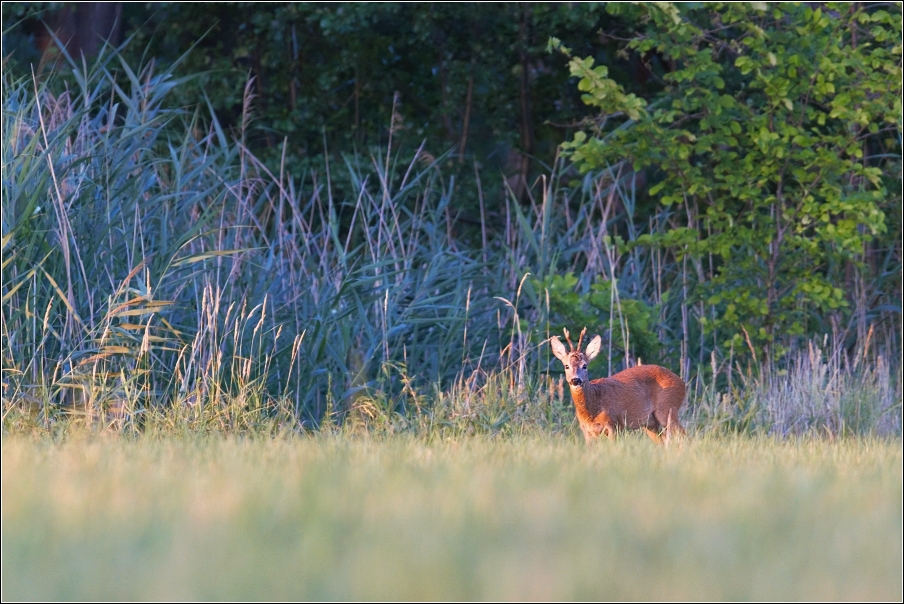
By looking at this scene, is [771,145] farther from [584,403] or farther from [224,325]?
[224,325]

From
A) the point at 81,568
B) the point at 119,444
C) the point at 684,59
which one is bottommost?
the point at 119,444

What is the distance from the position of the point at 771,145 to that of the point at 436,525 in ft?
21.4

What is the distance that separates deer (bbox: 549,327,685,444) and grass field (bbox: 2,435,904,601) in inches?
55.9

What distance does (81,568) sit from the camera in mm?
2680

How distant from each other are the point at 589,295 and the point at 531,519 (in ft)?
16.7

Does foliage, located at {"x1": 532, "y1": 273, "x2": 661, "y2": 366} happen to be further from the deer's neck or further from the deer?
the deer's neck

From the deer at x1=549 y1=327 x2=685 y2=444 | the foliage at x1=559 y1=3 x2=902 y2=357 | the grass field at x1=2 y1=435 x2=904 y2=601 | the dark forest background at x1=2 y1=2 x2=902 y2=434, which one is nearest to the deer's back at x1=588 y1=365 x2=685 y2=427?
the deer at x1=549 y1=327 x2=685 y2=444

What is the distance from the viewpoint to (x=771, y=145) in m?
8.89

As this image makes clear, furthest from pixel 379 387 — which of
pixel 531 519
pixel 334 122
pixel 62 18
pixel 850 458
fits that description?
pixel 62 18

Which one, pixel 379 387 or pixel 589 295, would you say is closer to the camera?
pixel 379 387

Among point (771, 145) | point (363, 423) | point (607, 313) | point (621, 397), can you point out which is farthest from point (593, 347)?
point (771, 145)

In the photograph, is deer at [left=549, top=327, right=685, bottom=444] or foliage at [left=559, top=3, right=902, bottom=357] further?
foliage at [left=559, top=3, right=902, bottom=357]

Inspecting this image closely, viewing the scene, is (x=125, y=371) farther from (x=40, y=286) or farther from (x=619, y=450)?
(x=619, y=450)

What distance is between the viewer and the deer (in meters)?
5.99
